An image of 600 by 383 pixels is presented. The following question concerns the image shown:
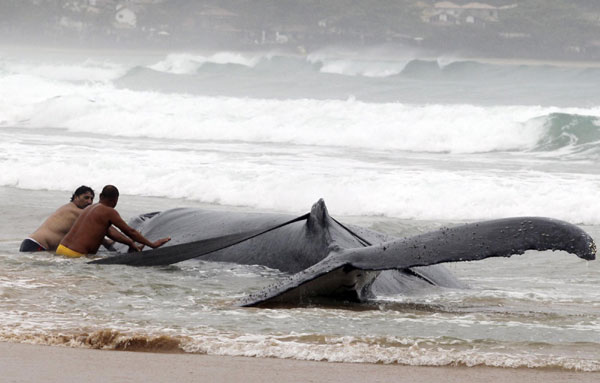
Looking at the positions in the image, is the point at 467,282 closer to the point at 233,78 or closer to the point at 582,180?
the point at 582,180

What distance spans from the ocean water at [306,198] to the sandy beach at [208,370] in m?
0.14

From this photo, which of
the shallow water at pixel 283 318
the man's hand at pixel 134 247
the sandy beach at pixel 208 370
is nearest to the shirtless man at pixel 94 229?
the man's hand at pixel 134 247

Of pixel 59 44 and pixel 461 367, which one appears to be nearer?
pixel 461 367

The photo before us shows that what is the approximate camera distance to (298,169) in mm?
17812

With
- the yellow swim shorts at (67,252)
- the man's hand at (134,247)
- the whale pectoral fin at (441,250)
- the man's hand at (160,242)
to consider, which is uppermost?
the whale pectoral fin at (441,250)

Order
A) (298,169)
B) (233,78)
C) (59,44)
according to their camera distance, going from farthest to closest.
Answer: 1. (59,44)
2. (233,78)
3. (298,169)

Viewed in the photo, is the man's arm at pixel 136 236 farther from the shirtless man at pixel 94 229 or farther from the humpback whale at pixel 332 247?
the humpback whale at pixel 332 247

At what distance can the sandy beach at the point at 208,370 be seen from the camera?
4703mm

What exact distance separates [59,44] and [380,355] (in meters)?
88.2

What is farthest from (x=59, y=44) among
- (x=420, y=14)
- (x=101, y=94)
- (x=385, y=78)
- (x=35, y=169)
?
(x=35, y=169)

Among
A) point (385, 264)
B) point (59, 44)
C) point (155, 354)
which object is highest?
point (59, 44)

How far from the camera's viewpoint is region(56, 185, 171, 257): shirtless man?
8391 millimetres

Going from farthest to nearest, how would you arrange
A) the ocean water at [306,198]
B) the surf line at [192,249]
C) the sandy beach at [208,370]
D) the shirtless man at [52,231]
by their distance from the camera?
the shirtless man at [52,231]
the surf line at [192,249]
the ocean water at [306,198]
the sandy beach at [208,370]

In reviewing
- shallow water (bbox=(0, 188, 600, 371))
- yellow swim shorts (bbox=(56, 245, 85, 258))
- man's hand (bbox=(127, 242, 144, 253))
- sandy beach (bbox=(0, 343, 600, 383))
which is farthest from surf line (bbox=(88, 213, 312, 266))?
sandy beach (bbox=(0, 343, 600, 383))
